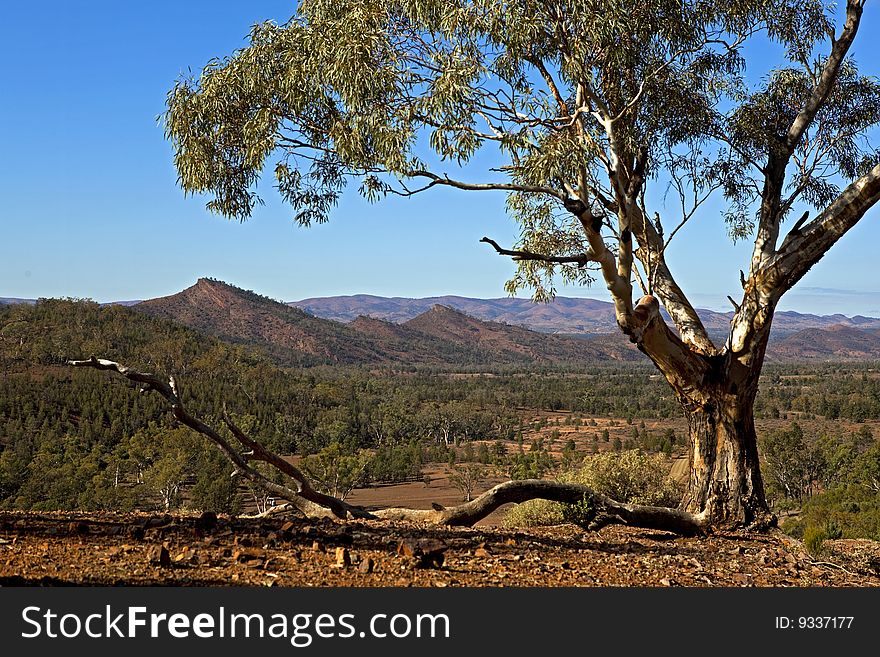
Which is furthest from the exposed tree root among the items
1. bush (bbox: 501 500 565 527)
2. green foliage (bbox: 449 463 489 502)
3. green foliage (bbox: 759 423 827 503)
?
green foliage (bbox: 449 463 489 502)

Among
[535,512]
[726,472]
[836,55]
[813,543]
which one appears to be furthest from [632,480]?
[836,55]

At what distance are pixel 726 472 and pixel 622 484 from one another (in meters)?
5.16

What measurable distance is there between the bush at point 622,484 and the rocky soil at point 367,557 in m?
3.41

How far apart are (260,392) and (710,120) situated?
56.4 meters

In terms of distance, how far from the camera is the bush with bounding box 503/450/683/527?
419 inches

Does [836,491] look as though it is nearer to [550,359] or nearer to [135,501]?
[135,501]

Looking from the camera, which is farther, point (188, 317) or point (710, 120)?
point (188, 317)

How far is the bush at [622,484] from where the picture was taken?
10641 mm

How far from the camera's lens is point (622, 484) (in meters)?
12.0

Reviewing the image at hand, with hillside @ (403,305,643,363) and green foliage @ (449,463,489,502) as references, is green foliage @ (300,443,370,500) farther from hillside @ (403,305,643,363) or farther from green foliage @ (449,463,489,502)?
hillside @ (403,305,643,363)

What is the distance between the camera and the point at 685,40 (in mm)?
7574

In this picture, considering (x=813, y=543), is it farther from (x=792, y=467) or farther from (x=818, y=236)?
(x=792, y=467)

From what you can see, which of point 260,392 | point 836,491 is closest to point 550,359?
point 260,392
